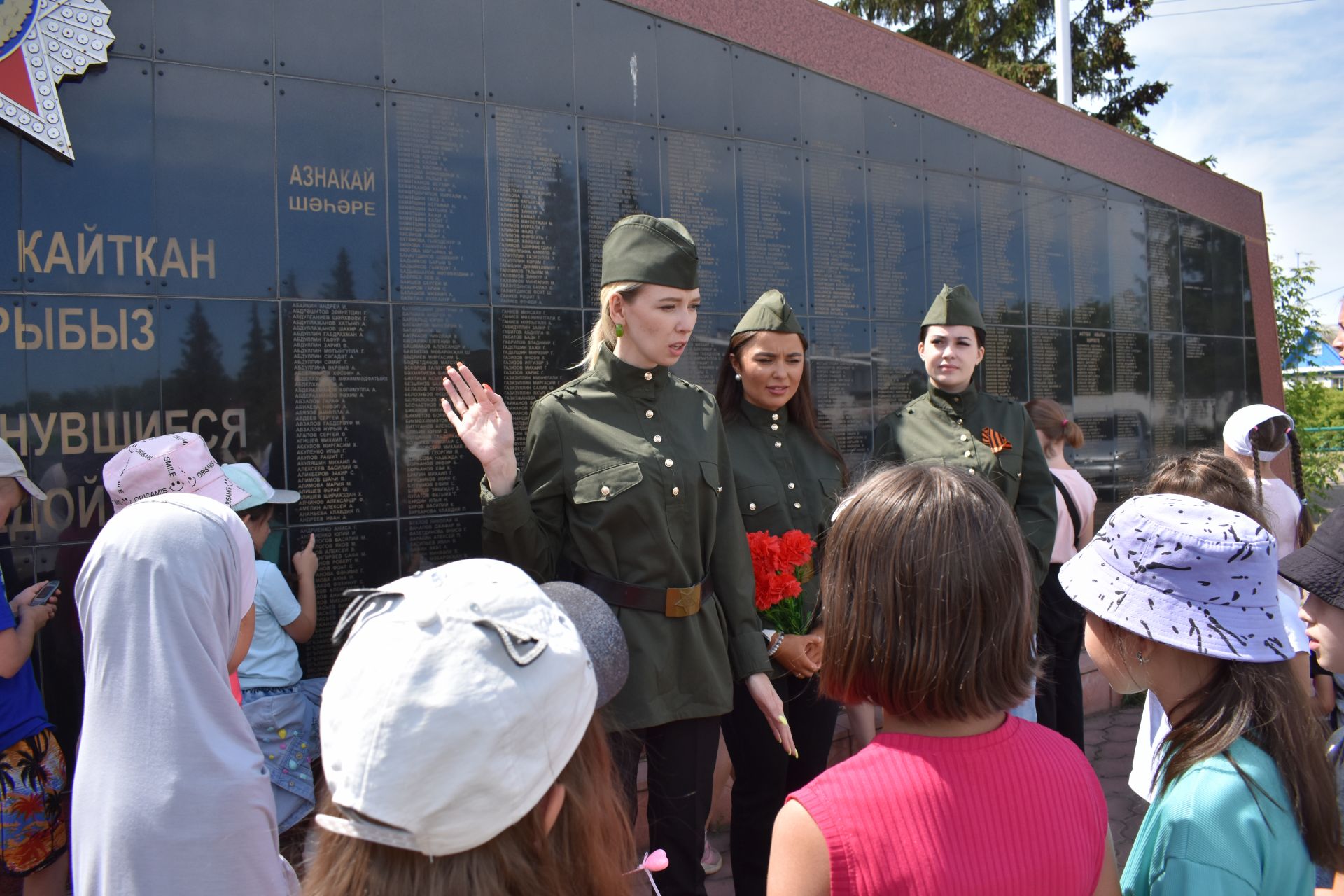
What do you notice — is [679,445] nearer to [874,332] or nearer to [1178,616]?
[1178,616]

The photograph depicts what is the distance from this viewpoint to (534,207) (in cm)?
371

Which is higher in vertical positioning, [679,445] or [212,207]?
[212,207]

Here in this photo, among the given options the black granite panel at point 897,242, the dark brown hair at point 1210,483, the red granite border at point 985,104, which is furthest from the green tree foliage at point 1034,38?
the dark brown hair at point 1210,483

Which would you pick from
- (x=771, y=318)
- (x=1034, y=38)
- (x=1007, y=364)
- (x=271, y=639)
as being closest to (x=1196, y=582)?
(x=771, y=318)

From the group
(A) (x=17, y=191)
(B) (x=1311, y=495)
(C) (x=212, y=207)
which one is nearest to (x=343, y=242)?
(C) (x=212, y=207)

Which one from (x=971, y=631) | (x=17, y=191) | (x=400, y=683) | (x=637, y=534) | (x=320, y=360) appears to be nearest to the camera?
(x=400, y=683)

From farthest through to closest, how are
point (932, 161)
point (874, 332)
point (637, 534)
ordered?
point (932, 161), point (874, 332), point (637, 534)

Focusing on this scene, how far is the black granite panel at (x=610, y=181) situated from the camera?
12.6 ft

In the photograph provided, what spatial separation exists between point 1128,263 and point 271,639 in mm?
5597

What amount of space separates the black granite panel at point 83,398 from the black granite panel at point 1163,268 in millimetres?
5857

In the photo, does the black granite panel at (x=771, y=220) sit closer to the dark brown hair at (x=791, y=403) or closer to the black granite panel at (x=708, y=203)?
the black granite panel at (x=708, y=203)

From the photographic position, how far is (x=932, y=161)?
512 cm

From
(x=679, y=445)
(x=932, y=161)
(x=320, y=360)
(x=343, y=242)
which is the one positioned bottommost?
(x=679, y=445)

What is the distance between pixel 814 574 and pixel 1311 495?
29.8 feet
